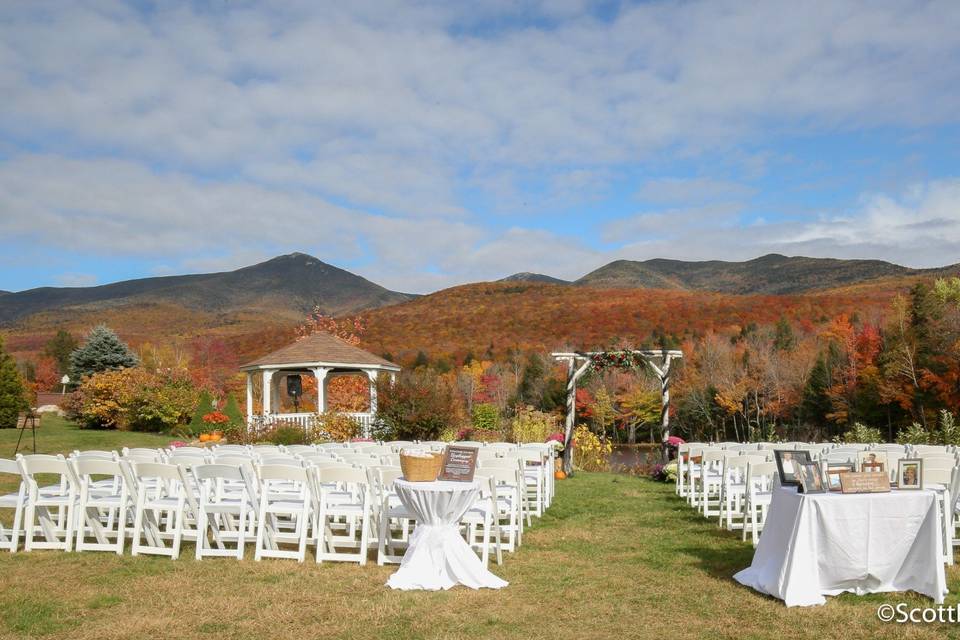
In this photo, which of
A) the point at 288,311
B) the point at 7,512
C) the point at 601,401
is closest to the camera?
the point at 7,512

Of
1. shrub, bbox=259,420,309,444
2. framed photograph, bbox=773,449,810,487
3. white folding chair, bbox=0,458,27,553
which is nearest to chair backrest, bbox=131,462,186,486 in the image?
white folding chair, bbox=0,458,27,553

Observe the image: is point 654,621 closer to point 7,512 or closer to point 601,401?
point 7,512

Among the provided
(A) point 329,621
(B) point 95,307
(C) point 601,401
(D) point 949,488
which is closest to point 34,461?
(A) point 329,621

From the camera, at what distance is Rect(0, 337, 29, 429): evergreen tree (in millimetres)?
23453

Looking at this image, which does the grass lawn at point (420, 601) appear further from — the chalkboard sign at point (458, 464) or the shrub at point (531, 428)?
the shrub at point (531, 428)

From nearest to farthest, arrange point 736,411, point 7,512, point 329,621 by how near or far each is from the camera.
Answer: point 329,621, point 7,512, point 736,411

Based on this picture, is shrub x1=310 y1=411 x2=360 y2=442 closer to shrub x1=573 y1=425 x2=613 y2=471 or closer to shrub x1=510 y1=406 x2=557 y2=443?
shrub x1=510 y1=406 x2=557 y2=443

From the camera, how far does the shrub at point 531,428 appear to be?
18219 mm

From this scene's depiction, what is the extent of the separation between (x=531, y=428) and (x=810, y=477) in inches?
509

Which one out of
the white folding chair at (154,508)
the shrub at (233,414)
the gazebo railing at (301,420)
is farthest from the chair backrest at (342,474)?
→ the shrub at (233,414)

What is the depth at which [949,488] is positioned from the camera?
6949 mm

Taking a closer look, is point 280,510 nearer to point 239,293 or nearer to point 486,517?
point 486,517

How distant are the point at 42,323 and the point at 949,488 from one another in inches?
4284

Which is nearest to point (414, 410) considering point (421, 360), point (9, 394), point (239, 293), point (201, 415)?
point (201, 415)
